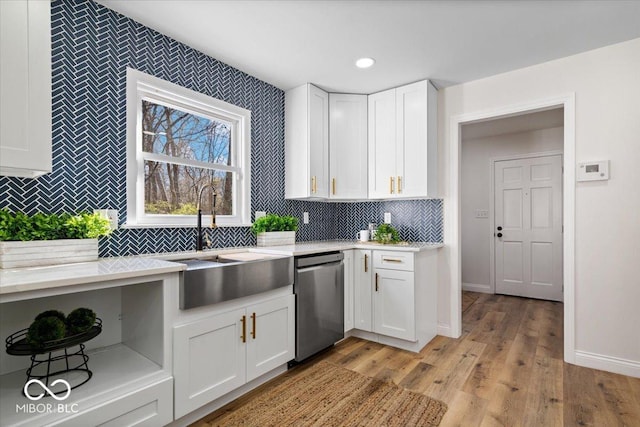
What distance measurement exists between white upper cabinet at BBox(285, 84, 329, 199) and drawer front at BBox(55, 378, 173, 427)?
200cm

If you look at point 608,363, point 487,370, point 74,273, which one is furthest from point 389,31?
point 608,363

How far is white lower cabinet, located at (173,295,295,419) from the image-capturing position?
5.69 ft

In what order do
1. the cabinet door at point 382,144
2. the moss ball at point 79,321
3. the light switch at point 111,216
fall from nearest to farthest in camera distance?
the moss ball at point 79,321 < the light switch at point 111,216 < the cabinet door at point 382,144

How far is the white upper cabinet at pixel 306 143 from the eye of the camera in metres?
3.19

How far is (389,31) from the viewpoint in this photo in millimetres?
2287

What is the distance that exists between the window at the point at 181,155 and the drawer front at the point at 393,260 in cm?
124

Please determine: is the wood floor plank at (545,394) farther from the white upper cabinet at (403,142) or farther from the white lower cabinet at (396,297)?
the white upper cabinet at (403,142)

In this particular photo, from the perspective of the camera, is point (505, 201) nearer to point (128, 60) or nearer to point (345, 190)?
point (345, 190)

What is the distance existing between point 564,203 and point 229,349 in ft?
9.06

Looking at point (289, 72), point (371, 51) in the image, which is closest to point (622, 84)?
point (371, 51)

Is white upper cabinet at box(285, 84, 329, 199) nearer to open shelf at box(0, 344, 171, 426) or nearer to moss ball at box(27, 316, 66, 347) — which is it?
open shelf at box(0, 344, 171, 426)

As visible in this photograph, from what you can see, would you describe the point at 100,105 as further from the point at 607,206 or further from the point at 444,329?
the point at 607,206

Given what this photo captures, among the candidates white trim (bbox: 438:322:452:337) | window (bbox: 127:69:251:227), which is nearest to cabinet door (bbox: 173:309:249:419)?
window (bbox: 127:69:251:227)

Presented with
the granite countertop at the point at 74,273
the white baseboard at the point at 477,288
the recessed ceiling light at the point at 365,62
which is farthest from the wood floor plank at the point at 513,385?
the recessed ceiling light at the point at 365,62
